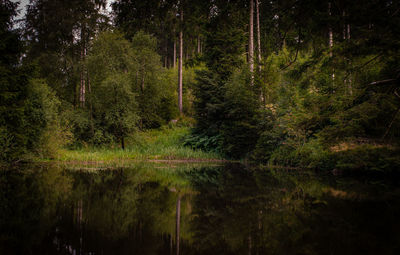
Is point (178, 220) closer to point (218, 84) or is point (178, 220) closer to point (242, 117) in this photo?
point (242, 117)

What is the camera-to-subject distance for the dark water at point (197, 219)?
10.3 ft

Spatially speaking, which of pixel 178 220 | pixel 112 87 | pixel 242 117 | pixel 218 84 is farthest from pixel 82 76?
pixel 178 220

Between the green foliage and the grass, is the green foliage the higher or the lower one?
the higher one

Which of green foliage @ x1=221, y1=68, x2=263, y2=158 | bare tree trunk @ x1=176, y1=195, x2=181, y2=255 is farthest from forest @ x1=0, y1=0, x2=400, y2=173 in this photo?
bare tree trunk @ x1=176, y1=195, x2=181, y2=255

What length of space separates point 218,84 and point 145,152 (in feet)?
21.1

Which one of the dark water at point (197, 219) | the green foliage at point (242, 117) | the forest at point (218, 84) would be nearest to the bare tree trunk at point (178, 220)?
the dark water at point (197, 219)

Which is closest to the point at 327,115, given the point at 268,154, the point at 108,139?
the point at 268,154

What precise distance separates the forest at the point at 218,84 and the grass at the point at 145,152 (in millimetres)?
136

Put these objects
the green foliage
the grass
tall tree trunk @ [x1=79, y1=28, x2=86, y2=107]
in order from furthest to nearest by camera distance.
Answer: tall tree trunk @ [x1=79, y1=28, x2=86, y2=107], the grass, the green foliage

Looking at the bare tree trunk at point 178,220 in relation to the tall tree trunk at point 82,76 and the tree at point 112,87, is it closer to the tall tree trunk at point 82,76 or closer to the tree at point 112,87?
the tree at point 112,87

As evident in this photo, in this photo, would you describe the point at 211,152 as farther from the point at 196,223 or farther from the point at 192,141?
the point at 196,223

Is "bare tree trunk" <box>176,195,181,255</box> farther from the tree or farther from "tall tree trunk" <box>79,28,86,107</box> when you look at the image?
"tall tree trunk" <box>79,28,86,107</box>

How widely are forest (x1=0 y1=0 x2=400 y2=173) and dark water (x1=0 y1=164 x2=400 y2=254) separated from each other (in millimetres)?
1415

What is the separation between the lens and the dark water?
3.14 meters
